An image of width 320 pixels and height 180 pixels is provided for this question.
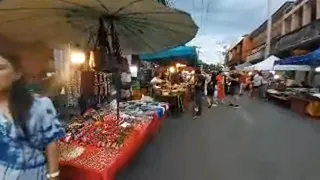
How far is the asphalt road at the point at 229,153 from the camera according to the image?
20.0 ft

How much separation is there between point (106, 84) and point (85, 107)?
69 centimetres

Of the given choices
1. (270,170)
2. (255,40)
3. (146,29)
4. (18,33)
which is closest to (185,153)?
(270,170)

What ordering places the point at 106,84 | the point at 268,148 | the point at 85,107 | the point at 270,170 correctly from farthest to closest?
the point at 268,148
the point at 106,84
the point at 85,107
the point at 270,170

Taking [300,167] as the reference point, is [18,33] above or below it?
above

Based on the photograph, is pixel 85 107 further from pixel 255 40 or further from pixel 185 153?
pixel 255 40

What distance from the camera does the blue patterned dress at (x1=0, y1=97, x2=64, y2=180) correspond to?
2.24 m

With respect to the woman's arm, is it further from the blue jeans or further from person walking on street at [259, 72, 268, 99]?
person walking on street at [259, 72, 268, 99]

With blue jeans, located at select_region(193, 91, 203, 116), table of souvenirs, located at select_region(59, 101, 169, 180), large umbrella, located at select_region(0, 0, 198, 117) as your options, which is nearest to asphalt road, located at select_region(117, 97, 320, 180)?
table of souvenirs, located at select_region(59, 101, 169, 180)

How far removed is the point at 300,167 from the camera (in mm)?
6688

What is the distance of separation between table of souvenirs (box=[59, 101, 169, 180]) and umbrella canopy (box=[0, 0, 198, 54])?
121cm

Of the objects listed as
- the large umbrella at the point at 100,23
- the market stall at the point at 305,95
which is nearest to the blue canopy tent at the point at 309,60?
the market stall at the point at 305,95

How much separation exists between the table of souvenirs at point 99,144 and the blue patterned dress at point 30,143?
1514mm

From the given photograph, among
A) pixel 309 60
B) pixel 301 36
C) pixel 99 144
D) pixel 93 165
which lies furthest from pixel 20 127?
pixel 301 36

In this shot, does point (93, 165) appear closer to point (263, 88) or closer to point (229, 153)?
point (229, 153)
